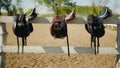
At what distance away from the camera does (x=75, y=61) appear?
684 cm

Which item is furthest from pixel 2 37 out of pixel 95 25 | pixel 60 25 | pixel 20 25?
pixel 95 25

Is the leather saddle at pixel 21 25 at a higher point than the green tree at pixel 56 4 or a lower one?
higher

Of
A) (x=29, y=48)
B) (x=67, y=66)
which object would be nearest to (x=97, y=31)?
(x=29, y=48)

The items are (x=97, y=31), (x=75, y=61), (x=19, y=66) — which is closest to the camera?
(x=97, y=31)

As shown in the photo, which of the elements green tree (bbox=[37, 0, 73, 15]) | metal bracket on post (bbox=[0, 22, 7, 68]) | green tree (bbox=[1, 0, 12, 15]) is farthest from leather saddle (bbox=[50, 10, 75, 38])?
green tree (bbox=[1, 0, 12, 15])

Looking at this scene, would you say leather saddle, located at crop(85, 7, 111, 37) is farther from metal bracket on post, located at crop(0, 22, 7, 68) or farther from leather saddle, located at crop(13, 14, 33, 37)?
metal bracket on post, located at crop(0, 22, 7, 68)

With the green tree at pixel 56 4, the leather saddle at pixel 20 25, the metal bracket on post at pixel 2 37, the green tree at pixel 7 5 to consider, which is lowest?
the green tree at pixel 7 5

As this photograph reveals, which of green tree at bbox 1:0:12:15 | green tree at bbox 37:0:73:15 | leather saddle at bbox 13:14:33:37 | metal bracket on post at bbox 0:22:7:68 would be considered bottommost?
green tree at bbox 1:0:12:15

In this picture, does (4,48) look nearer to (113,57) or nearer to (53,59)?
(53,59)

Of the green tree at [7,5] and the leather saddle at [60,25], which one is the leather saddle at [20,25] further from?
the green tree at [7,5]

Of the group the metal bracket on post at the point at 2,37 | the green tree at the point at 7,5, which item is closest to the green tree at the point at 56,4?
the green tree at the point at 7,5

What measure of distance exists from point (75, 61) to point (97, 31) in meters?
2.71

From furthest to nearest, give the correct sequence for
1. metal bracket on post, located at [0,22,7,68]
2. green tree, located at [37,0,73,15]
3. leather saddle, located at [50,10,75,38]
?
green tree, located at [37,0,73,15], metal bracket on post, located at [0,22,7,68], leather saddle, located at [50,10,75,38]

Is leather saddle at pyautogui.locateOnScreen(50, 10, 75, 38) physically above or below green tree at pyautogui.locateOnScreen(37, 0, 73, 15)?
above
